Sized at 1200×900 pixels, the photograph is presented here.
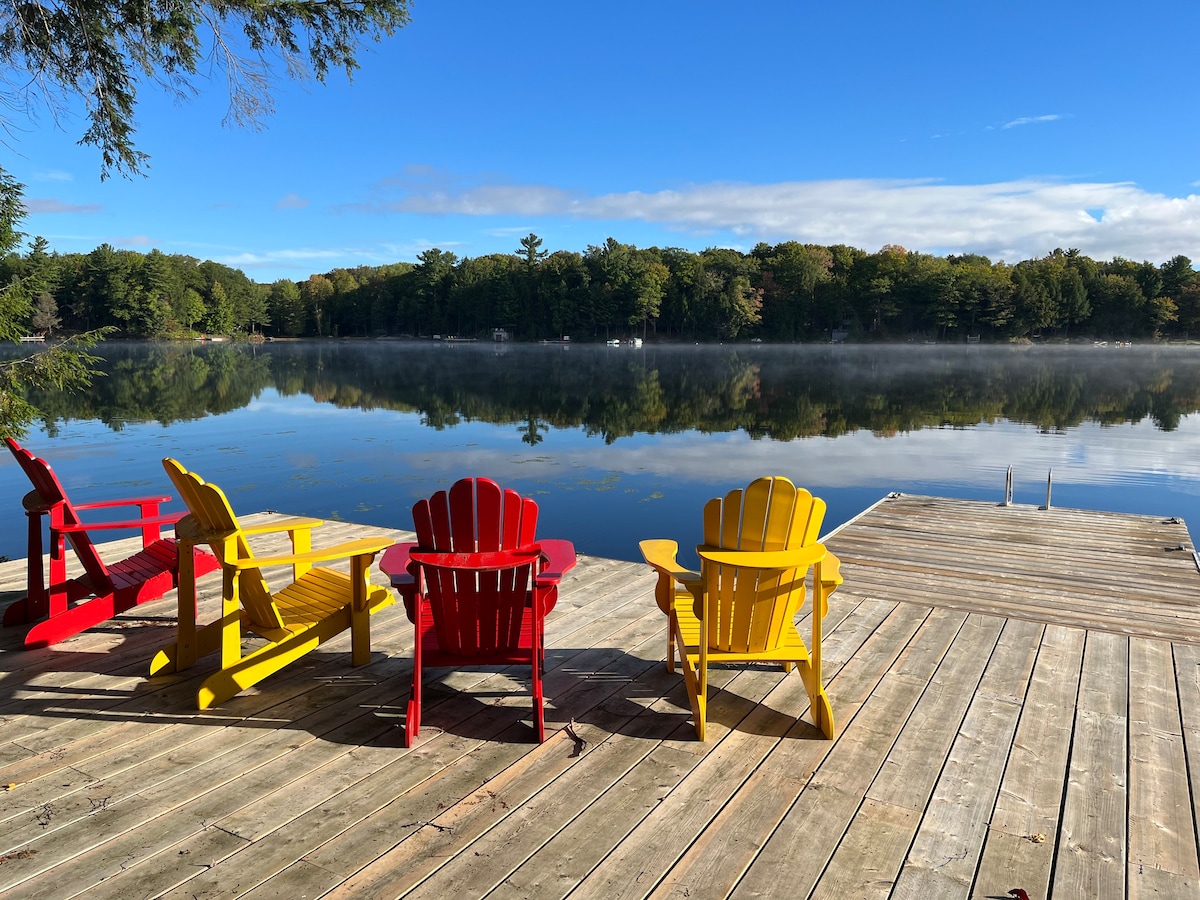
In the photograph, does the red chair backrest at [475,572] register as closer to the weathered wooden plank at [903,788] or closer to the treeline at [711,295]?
the weathered wooden plank at [903,788]

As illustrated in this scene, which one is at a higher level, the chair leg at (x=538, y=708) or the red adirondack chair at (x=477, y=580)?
the red adirondack chair at (x=477, y=580)

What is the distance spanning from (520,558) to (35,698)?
217cm

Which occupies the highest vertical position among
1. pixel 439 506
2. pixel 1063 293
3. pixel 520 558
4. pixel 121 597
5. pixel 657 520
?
pixel 1063 293

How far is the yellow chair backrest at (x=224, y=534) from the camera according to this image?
3029 millimetres

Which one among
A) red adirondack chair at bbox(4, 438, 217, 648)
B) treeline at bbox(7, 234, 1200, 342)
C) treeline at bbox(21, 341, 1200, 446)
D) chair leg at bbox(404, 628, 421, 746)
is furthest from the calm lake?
treeline at bbox(7, 234, 1200, 342)

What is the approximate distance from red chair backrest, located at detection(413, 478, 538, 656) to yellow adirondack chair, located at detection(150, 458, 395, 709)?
0.38 m

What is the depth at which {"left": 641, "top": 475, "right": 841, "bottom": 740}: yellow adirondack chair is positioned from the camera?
2898 millimetres

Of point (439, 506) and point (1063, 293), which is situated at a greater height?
point (1063, 293)

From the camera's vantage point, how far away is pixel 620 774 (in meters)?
2.61

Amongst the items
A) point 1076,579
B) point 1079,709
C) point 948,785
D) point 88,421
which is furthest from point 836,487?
point 88,421

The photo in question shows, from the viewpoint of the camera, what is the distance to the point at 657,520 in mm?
10047

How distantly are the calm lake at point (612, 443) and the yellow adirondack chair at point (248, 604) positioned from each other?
5303 mm

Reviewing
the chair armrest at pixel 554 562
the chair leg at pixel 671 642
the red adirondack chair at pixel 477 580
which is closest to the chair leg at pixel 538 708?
the red adirondack chair at pixel 477 580

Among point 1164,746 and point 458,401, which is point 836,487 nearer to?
point 1164,746
